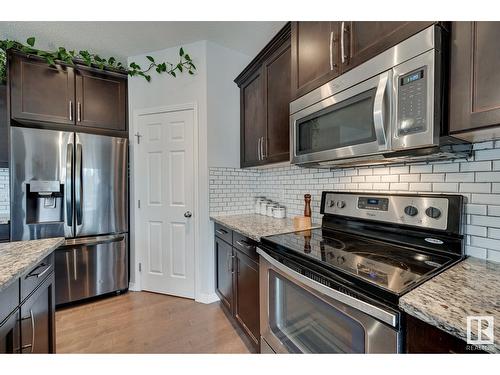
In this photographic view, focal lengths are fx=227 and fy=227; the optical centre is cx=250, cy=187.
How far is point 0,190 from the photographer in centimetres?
246

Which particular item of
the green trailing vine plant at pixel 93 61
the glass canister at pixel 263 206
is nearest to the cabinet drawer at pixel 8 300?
the glass canister at pixel 263 206

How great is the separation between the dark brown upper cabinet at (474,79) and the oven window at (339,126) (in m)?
0.27

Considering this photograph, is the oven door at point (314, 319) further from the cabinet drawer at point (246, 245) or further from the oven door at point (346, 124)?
the oven door at point (346, 124)

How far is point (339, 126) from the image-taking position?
1.19 metres

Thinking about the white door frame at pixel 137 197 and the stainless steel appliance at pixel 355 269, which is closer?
the stainless steel appliance at pixel 355 269

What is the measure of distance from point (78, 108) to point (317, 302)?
2.83m

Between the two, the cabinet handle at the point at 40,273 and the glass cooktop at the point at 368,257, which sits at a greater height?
the glass cooktop at the point at 368,257

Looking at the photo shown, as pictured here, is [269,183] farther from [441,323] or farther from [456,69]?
[441,323]

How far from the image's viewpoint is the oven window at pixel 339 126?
1.04m

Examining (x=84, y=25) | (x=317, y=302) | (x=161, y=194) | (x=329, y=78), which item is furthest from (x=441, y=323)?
(x=84, y=25)

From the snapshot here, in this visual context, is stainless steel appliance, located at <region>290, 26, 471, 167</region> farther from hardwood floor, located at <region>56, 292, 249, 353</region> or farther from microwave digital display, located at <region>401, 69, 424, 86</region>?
hardwood floor, located at <region>56, 292, 249, 353</region>

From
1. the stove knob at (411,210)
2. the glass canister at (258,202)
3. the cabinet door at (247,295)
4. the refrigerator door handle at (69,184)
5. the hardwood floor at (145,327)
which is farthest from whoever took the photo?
the glass canister at (258,202)

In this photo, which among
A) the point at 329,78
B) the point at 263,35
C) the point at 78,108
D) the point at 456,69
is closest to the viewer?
the point at 456,69

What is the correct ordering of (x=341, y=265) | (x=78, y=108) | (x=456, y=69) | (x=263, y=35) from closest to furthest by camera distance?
(x=456, y=69) → (x=341, y=265) → (x=263, y=35) → (x=78, y=108)
